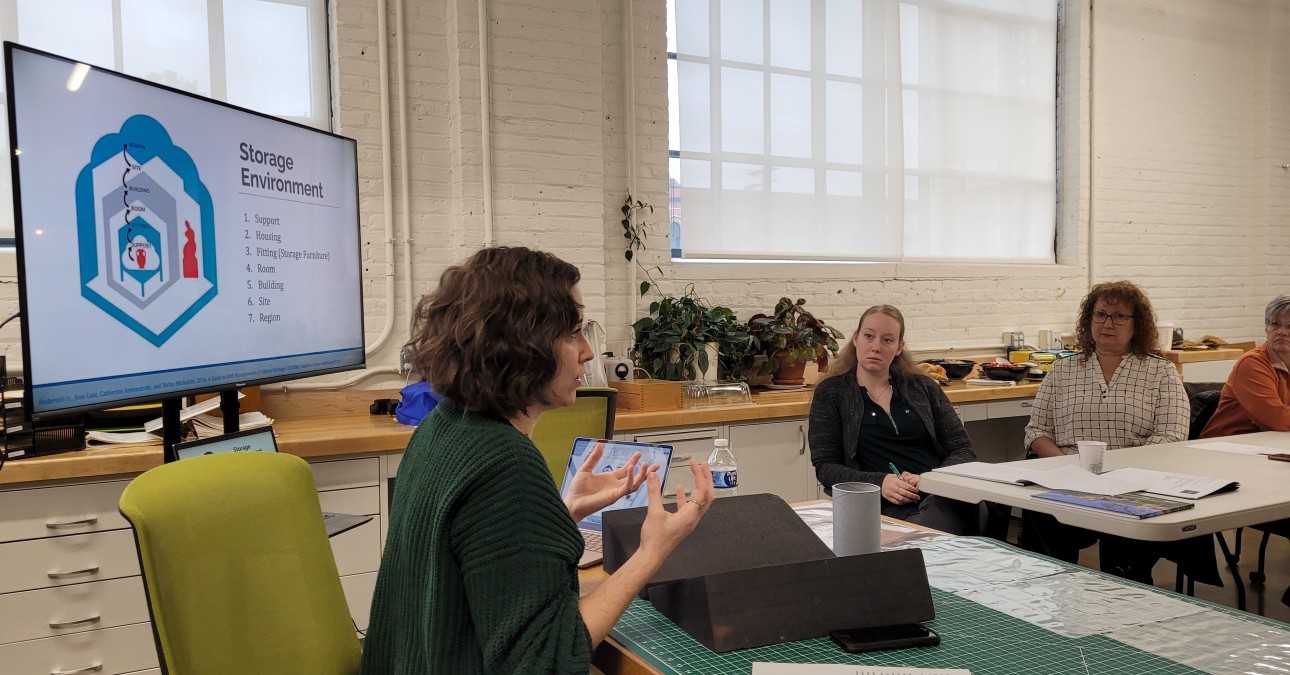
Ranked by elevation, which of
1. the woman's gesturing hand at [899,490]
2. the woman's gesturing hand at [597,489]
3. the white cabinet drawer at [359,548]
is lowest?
the white cabinet drawer at [359,548]

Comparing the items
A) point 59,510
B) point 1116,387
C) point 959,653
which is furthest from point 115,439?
point 1116,387

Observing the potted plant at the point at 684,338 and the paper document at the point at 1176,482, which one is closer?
the paper document at the point at 1176,482

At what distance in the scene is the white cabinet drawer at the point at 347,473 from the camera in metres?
3.20

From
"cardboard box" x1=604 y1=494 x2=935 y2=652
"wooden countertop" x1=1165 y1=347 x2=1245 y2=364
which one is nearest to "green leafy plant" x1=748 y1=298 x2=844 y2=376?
"wooden countertop" x1=1165 y1=347 x2=1245 y2=364

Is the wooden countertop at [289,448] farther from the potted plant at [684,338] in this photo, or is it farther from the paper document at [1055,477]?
the paper document at [1055,477]

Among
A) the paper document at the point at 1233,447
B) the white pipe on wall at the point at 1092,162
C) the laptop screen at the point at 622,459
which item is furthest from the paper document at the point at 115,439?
the white pipe on wall at the point at 1092,162

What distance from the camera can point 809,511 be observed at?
228 cm

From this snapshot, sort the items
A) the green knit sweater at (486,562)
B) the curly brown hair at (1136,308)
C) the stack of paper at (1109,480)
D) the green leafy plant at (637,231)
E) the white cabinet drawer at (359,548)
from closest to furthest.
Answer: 1. the green knit sweater at (486,562)
2. the stack of paper at (1109,480)
3. the white cabinet drawer at (359,548)
4. the curly brown hair at (1136,308)
5. the green leafy plant at (637,231)

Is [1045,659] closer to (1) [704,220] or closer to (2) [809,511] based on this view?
(2) [809,511]

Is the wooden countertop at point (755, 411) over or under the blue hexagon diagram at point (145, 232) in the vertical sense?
under

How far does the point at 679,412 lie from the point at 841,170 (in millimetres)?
2242

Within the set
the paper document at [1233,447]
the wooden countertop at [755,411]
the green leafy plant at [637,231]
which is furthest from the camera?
the green leafy plant at [637,231]

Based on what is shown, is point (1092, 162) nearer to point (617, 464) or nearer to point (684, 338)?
point (684, 338)

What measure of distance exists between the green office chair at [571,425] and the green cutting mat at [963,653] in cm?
148
